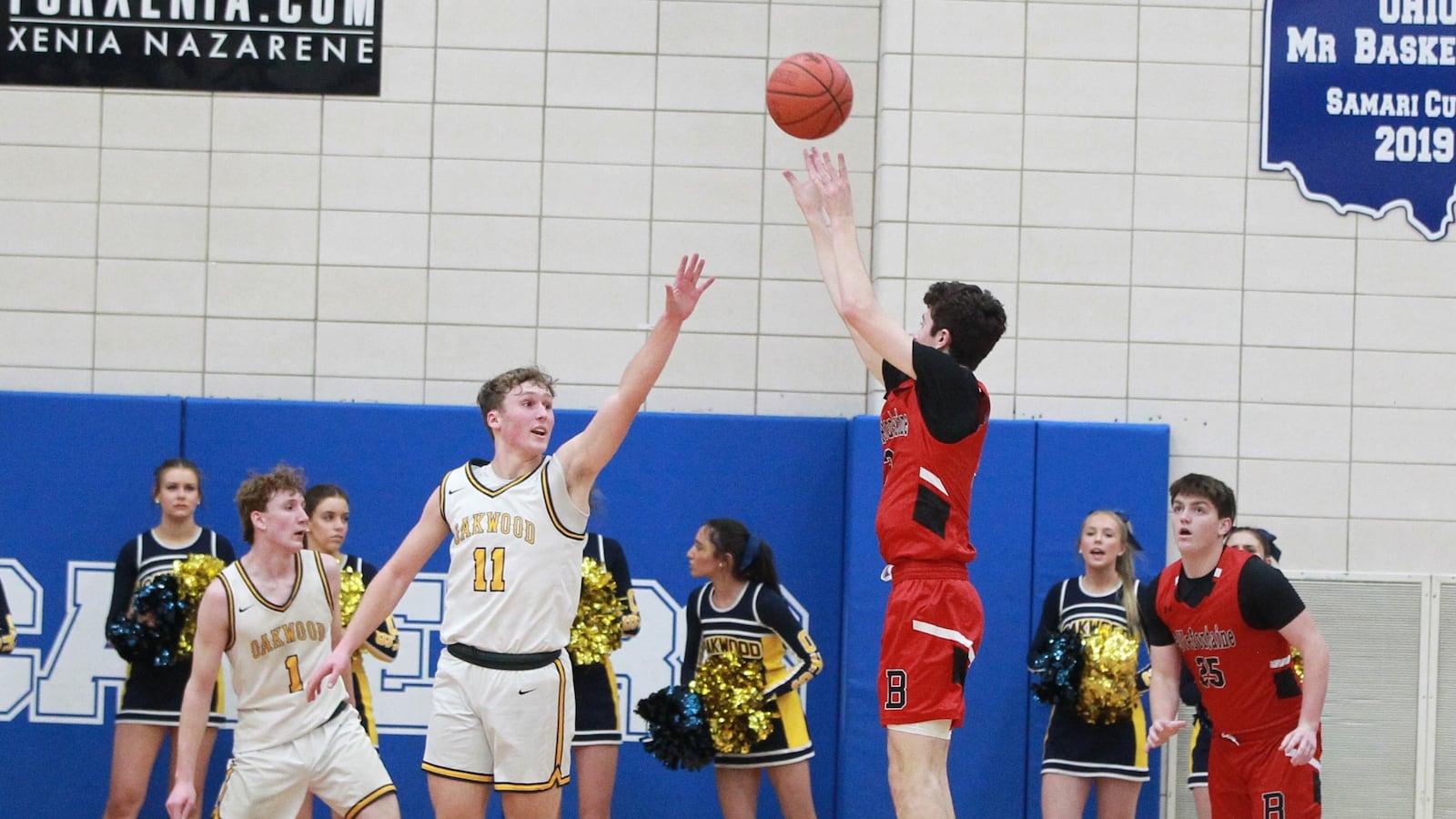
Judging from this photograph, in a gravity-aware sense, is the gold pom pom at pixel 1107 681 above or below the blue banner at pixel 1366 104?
below

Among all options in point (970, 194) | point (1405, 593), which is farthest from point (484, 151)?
point (1405, 593)

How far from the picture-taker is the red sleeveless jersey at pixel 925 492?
16.4ft

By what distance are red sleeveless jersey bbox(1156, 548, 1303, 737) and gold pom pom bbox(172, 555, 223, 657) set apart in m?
4.61

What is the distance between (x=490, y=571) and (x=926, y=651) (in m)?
1.52

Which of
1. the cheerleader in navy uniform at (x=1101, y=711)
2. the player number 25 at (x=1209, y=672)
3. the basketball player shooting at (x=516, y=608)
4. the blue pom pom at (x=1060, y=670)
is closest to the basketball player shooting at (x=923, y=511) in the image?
the basketball player shooting at (x=516, y=608)

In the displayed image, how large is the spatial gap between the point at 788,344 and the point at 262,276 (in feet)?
9.85

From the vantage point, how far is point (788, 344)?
8859mm

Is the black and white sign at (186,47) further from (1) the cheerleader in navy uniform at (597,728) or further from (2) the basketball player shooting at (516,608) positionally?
(2) the basketball player shooting at (516,608)

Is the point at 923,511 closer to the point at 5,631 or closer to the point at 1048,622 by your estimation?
the point at 1048,622

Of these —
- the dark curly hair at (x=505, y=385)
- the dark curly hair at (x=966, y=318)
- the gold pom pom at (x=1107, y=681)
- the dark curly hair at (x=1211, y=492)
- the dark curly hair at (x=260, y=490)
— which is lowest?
the gold pom pom at (x=1107, y=681)

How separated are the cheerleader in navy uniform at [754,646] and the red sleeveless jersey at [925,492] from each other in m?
2.38

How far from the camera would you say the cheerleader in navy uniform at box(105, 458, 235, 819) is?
7762mm

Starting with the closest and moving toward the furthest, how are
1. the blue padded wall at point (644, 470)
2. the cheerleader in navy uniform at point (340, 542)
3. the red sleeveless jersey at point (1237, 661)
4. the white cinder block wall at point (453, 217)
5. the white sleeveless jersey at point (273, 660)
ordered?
the red sleeveless jersey at point (1237, 661), the white sleeveless jersey at point (273, 660), the cheerleader in navy uniform at point (340, 542), the blue padded wall at point (644, 470), the white cinder block wall at point (453, 217)

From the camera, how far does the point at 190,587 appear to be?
25.1 ft
